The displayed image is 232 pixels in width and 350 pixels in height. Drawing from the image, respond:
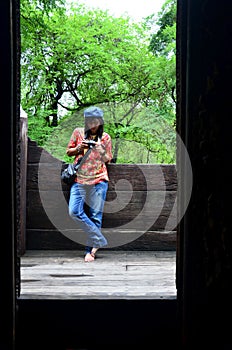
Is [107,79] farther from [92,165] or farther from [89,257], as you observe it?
[89,257]

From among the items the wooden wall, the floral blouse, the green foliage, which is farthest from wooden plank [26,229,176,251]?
the green foliage

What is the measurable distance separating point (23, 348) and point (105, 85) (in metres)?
7.02

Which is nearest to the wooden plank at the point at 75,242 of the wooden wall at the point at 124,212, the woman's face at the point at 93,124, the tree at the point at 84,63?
the wooden wall at the point at 124,212

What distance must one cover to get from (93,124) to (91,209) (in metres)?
0.83

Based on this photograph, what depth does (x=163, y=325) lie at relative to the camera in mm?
2197

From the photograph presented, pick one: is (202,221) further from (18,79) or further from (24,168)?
(24,168)

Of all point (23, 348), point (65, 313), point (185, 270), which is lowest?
point (23, 348)

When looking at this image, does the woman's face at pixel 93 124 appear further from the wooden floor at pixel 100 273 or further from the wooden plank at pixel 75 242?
the wooden floor at pixel 100 273

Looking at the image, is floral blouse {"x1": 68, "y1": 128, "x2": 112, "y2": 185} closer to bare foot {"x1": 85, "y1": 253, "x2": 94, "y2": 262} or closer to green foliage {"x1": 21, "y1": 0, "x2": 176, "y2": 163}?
bare foot {"x1": 85, "y1": 253, "x2": 94, "y2": 262}

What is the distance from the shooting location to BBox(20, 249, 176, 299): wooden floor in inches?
133

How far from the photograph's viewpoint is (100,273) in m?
4.05

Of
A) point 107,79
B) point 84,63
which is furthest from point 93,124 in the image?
point 84,63

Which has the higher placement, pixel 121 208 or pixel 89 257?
pixel 121 208

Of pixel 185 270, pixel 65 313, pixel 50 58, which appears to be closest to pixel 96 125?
pixel 65 313
